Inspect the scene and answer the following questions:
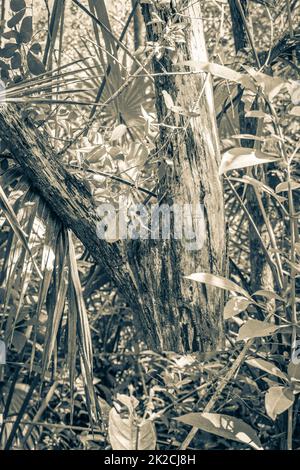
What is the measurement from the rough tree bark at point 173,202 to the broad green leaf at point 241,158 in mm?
391

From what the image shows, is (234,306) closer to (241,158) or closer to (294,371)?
(294,371)

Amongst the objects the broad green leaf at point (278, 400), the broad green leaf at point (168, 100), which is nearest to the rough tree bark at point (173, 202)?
the broad green leaf at point (168, 100)

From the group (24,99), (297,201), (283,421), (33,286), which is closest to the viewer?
(24,99)

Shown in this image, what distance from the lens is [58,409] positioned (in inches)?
96.3

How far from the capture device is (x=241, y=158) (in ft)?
3.31

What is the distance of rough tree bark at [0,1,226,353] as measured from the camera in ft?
4.66

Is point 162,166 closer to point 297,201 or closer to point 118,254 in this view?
point 118,254

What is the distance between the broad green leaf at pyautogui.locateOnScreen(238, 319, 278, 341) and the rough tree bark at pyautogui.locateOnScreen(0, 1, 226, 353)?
30 centimetres

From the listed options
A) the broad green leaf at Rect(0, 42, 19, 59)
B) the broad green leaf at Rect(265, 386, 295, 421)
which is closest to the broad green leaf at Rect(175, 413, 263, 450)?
the broad green leaf at Rect(265, 386, 295, 421)

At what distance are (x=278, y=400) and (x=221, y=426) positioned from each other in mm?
104

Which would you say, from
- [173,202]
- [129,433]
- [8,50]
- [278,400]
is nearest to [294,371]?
[278,400]

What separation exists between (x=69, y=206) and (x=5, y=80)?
0.32 m

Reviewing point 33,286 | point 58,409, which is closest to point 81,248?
point 33,286

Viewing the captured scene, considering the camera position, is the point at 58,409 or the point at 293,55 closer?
the point at 293,55
